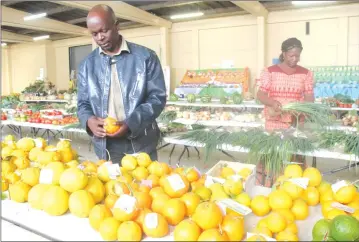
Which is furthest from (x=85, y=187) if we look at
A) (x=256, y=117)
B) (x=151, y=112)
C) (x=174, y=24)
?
(x=174, y=24)

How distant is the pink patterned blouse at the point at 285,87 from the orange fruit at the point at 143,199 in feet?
6.36

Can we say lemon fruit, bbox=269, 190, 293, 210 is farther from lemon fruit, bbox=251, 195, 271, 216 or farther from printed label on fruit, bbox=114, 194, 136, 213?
printed label on fruit, bbox=114, 194, 136, 213

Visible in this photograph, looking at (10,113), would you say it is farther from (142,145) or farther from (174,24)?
(142,145)

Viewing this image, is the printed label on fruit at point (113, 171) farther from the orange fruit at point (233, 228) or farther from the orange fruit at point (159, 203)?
the orange fruit at point (233, 228)

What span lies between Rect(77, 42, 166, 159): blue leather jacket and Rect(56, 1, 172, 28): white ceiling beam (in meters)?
6.47

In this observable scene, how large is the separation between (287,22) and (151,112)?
790 centimetres

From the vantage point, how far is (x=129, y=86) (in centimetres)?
193

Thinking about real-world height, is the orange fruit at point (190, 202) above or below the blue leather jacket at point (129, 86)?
below

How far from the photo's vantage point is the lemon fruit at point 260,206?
3.92ft

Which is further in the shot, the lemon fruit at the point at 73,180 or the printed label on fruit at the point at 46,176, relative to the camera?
the printed label on fruit at the point at 46,176

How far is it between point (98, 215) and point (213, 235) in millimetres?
359

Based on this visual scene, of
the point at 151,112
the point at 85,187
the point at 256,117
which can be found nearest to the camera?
the point at 85,187

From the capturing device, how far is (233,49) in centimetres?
973

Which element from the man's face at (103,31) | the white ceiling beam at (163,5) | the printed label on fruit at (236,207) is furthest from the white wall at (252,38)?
the printed label on fruit at (236,207)
